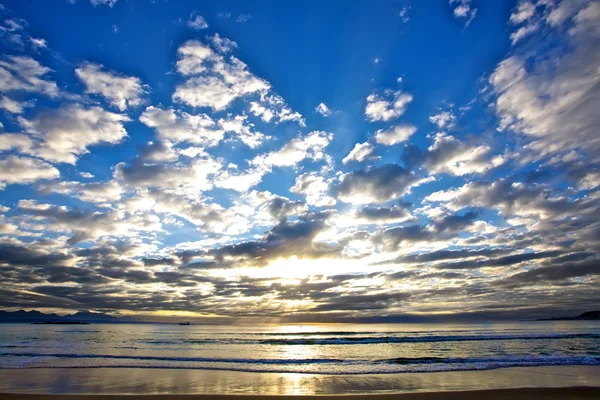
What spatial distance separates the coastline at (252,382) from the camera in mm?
15609

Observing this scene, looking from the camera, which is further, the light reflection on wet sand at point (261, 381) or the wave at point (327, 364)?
the wave at point (327, 364)

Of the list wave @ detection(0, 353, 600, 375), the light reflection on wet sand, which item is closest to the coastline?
the light reflection on wet sand

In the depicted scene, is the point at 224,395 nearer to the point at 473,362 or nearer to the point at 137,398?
the point at 137,398

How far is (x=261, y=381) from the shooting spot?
763 inches

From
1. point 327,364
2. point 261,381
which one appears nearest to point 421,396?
point 261,381

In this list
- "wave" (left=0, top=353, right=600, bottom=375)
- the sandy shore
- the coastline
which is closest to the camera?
the sandy shore

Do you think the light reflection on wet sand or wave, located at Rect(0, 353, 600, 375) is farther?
wave, located at Rect(0, 353, 600, 375)

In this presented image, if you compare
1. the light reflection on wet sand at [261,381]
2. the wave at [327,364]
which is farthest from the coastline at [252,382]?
the wave at [327,364]

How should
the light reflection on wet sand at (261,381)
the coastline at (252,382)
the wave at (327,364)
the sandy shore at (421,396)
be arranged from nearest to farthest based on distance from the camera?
the sandy shore at (421,396), the coastline at (252,382), the light reflection on wet sand at (261,381), the wave at (327,364)

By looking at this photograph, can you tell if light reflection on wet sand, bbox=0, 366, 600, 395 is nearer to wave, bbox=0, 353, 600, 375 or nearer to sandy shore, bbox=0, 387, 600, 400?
sandy shore, bbox=0, 387, 600, 400

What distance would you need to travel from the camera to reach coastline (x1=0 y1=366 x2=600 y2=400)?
615 inches

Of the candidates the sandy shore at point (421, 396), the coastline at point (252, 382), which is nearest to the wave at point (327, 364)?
the coastline at point (252, 382)

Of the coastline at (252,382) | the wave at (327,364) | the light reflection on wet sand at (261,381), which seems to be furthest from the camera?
the wave at (327,364)

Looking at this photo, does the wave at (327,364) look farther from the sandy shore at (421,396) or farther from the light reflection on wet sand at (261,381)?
the sandy shore at (421,396)
